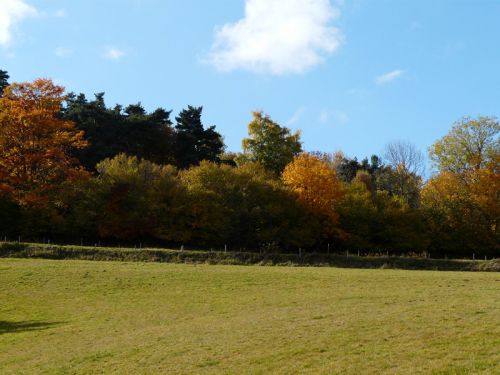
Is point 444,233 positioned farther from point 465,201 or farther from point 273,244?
point 273,244

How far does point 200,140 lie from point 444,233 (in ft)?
129

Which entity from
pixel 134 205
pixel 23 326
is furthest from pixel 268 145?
pixel 23 326

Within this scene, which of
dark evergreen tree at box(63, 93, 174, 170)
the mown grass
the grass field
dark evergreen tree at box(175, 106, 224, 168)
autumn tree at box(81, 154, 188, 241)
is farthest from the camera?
dark evergreen tree at box(175, 106, 224, 168)

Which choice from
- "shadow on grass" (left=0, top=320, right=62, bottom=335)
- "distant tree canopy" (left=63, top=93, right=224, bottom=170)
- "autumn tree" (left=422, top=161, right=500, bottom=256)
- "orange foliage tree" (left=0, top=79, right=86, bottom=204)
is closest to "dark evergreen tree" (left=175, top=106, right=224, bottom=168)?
"distant tree canopy" (left=63, top=93, right=224, bottom=170)

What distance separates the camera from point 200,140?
81.9 meters

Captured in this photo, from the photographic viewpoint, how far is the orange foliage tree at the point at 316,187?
59.6 metres

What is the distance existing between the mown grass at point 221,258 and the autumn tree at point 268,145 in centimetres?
3462

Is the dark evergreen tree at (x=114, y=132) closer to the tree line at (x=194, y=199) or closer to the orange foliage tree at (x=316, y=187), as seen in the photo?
the tree line at (x=194, y=199)

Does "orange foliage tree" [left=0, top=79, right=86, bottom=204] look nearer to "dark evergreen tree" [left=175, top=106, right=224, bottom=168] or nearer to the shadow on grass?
"dark evergreen tree" [left=175, top=106, right=224, bottom=168]

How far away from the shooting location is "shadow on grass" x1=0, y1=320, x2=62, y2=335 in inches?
822

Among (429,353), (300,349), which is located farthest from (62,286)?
(429,353)

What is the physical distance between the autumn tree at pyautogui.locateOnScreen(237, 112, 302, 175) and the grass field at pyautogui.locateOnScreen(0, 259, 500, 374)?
48.5 m

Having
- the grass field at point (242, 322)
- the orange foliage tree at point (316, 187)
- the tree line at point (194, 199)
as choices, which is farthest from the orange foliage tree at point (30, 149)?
the orange foliage tree at point (316, 187)

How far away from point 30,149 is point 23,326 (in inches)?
1449
